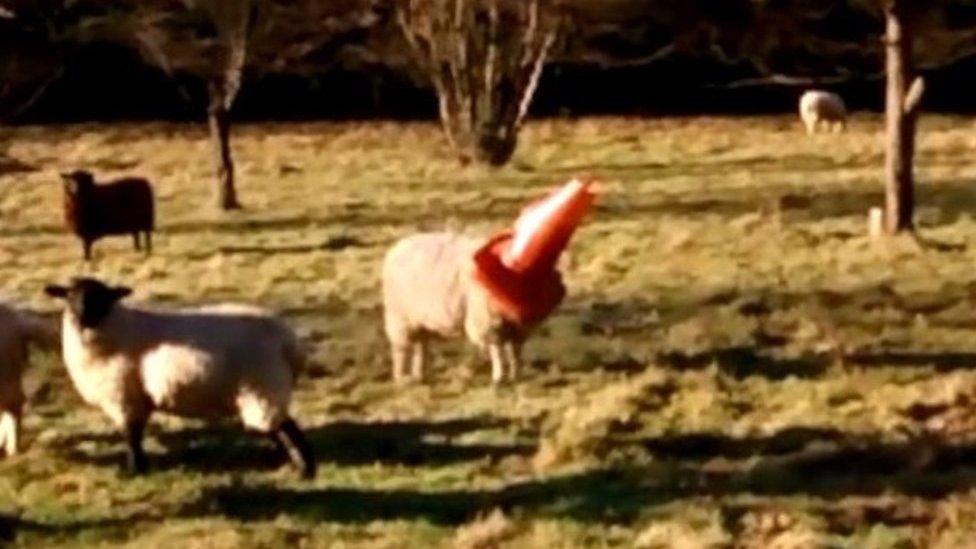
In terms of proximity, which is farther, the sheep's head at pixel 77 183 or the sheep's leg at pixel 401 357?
the sheep's head at pixel 77 183

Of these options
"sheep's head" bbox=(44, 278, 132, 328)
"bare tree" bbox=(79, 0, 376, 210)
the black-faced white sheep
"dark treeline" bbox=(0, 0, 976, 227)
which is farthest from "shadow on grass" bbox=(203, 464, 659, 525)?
"dark treeline" bbox=(0, 0, 976, 227)

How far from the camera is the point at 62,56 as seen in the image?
123 feet

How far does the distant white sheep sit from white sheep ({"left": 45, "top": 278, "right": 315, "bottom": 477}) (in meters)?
2.31

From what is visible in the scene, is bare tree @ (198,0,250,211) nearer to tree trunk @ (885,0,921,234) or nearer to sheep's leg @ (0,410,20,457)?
tree trunk @ (885,0,921,234)

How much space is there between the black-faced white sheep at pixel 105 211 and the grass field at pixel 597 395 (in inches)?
10.7

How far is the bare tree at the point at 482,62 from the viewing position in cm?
3036

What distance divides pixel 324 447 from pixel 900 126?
1018 cm

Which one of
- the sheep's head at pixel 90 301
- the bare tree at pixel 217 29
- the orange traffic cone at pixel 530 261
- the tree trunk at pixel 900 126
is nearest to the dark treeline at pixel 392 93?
the bare tree at pixel 217 29

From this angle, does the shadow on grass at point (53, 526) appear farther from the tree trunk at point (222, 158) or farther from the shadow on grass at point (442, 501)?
the tree trunk at point (222, 158)

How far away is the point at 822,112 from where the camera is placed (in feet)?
112

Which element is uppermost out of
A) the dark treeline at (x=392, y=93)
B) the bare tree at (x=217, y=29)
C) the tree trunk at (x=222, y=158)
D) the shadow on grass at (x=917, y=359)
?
the shadow on grass at (x=917, y=359)

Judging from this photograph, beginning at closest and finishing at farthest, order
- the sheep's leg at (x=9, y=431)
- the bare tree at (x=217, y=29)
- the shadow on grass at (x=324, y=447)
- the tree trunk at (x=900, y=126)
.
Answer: the shadow on grass at (x=324, y=447) → the sheep's leg at (x=9, y=431) → the tree trunk at (x=900, y=126) → the bare tree at (x=217, y=29)

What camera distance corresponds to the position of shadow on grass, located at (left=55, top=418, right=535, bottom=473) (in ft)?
37.0

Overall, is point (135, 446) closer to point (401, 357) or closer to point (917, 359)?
point (401, 357)
